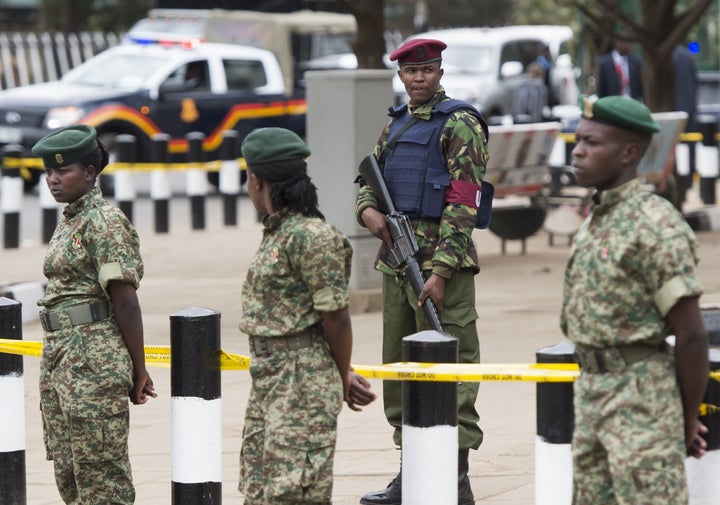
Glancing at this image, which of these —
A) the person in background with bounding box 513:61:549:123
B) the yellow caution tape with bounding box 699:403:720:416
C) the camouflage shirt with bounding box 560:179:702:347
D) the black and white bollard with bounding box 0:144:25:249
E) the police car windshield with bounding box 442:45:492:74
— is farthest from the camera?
the police car windshield with bounding box 442:45:492:74

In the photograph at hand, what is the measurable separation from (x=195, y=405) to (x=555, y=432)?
50.4 inches

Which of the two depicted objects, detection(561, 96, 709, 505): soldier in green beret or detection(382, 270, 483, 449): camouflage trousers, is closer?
detection(561, 96, 709, 505): soldier in green beret

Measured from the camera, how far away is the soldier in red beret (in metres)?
6.02

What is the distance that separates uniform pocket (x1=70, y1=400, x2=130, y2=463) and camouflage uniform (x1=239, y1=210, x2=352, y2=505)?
0.68m

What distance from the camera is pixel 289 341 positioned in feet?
15.9

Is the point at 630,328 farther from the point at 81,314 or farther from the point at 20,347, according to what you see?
the point at 20,347

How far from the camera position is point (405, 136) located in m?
6.19

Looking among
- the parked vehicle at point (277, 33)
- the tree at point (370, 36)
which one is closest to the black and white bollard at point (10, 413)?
the tree at point (370, 36)

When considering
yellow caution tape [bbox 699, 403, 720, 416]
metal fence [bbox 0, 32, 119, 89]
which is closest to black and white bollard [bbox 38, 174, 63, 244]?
yellow caution tape [bbox 699, 403, 720, 416]

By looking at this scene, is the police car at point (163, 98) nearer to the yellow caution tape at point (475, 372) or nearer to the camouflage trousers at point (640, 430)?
the yellow caution tape at point (475, 372)

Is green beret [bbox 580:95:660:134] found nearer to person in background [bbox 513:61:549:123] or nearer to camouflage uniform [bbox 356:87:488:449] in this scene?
camouflage uniform [bbox 356:87:488:449]

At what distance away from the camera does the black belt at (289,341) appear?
15.9 feet

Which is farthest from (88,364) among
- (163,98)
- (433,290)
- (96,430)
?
(163,98)

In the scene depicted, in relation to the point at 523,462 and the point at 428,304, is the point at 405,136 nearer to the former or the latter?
the point at 428,304
